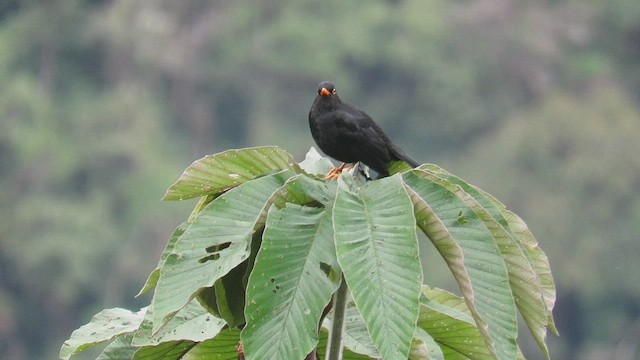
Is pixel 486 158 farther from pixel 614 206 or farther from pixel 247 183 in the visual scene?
pixel 247 183

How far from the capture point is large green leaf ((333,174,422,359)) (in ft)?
6.97

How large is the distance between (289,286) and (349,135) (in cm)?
160

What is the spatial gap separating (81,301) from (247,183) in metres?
18.8

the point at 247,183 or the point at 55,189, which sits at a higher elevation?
the point at 247,183

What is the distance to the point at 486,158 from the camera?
2420cm

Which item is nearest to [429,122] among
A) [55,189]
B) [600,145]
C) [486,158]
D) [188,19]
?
[486,158]

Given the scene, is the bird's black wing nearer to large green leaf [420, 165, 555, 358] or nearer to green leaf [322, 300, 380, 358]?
green leaf [322, 300, 380, 358]

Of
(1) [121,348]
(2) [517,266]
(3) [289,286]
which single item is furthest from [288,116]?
(3) [289,286]

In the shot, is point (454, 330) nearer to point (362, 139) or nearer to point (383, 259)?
point (383, 259)

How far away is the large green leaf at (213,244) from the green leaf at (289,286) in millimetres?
53

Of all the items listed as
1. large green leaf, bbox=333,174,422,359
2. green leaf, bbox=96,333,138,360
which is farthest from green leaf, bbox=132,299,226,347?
large green leaf, bbox=333,174,422,359

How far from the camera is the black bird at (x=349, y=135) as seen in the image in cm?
366

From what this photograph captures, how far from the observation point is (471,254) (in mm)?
2352

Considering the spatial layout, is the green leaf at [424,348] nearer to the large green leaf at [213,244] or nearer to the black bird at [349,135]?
the large green leaf at [213,244]
